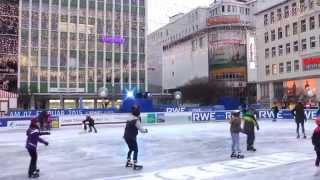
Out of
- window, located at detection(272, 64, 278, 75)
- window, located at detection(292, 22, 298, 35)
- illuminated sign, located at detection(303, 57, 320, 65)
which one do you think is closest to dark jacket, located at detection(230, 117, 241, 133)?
illuminated sign, located at detection(303, 57, 320, 65)

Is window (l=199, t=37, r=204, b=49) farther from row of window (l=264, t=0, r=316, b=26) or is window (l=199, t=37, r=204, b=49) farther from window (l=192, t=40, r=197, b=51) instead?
row of window (l=264, t=0, r=316, b=26)

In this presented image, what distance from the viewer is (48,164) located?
49.2 feet

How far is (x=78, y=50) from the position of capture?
87.9 metres

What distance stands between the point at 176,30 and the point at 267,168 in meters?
127

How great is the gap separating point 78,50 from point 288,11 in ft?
129

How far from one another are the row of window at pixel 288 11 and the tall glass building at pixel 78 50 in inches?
1070

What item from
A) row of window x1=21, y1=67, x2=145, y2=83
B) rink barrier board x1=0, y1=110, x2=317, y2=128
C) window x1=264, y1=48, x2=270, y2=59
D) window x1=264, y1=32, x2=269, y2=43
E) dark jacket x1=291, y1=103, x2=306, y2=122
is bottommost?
rink barrier board x1=0, y1=110, x2=317, y2=128

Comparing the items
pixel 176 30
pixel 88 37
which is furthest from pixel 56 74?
pixel 176 30

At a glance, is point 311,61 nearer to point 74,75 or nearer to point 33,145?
point 74,75

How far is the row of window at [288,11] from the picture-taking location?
69250 millimetres

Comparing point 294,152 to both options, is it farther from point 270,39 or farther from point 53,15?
point 53,15

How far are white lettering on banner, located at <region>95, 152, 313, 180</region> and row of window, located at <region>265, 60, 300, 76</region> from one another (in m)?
58.6

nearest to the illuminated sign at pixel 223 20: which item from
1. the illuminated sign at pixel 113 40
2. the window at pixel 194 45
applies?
the window at pixel 194 45

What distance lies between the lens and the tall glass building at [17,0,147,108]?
273ft
